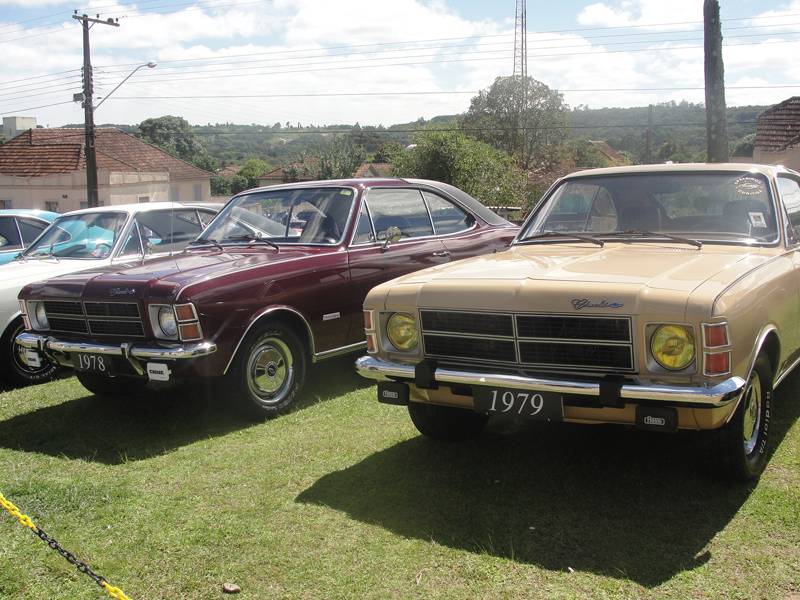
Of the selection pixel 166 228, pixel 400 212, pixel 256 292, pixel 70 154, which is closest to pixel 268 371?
pixel 256 292

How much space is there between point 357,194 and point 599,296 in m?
3.46

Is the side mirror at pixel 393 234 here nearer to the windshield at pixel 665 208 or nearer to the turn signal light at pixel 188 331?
the windshield at pixel 665 208

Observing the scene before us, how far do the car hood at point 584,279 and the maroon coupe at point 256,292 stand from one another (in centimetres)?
158

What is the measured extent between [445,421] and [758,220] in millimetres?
2306

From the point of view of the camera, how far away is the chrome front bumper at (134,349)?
5.32m

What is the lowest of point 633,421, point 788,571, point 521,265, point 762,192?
point 788,571

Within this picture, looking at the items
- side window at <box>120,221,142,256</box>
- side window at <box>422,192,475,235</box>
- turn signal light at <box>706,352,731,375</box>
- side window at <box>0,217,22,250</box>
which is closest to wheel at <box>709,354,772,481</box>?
turn signal light at <box>706,352,731,375</box>

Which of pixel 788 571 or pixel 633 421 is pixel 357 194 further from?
pixel 788 571

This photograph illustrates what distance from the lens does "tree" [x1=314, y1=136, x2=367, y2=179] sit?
5519cm

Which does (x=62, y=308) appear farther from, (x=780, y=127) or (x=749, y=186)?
(x=780, y=127)

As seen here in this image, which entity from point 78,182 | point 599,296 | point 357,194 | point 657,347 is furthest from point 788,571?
point 78,182

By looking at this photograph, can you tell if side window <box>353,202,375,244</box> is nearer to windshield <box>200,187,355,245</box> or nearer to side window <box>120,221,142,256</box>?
windshield <box>200,187,355,245</box>

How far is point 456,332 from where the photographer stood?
13.8 feet

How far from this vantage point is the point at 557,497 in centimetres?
416
